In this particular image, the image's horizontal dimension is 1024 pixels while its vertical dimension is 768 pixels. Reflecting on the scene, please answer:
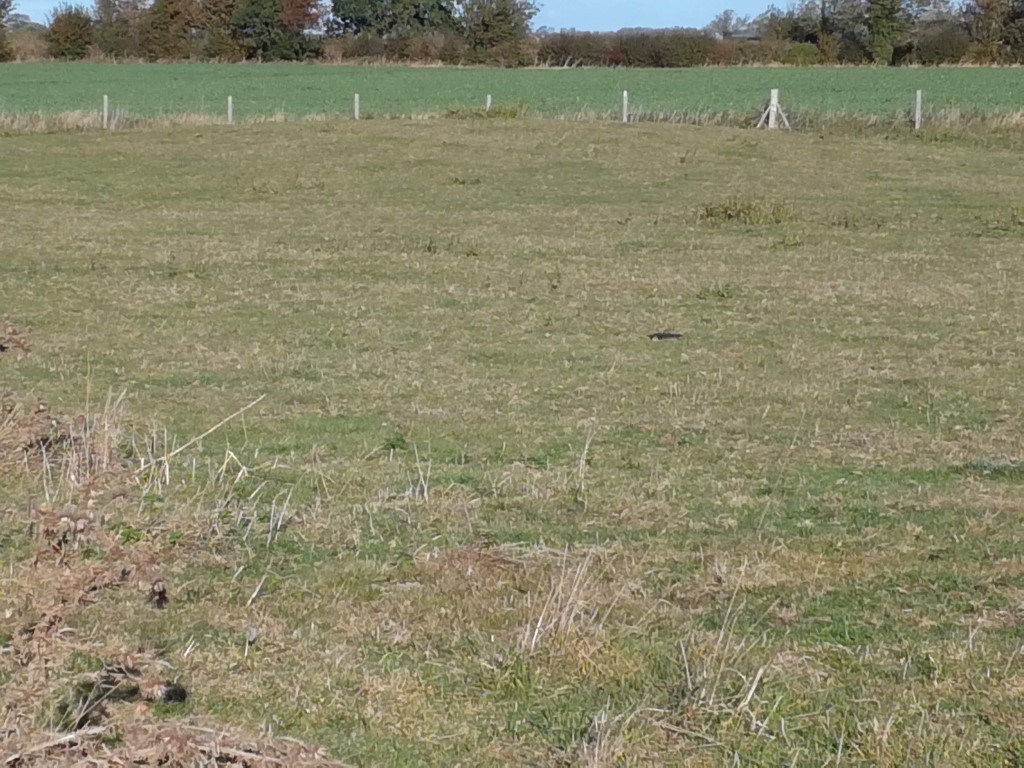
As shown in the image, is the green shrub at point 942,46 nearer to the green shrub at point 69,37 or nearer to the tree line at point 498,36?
the tree line at point 498,36

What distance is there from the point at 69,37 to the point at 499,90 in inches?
1448

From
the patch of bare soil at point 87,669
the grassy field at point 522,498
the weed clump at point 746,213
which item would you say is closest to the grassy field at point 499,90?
the weed clump at point 746,213

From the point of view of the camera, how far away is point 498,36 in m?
71.2

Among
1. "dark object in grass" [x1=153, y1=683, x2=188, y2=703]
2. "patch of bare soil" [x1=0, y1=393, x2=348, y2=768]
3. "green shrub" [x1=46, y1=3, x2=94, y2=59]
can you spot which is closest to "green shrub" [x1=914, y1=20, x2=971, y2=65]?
"green shrub" [x1=46, y1=3, x2=94, y2=59]

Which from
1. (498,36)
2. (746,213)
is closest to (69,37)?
(498,36)

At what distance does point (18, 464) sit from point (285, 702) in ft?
9.70

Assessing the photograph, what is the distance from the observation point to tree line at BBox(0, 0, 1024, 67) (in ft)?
216

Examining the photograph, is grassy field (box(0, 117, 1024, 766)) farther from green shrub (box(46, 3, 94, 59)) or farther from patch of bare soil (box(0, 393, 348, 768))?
green shrub (box(46, 3, 94, 59))

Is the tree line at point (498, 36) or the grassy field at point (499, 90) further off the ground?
the tree line at point (498, 36)

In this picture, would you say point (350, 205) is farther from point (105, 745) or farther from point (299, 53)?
point (299, 53)

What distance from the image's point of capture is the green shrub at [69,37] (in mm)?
72875

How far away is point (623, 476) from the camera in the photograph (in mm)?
6578

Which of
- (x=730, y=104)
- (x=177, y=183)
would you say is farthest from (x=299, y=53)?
(x=177, y=183)

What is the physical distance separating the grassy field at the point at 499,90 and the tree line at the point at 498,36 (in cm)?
890
